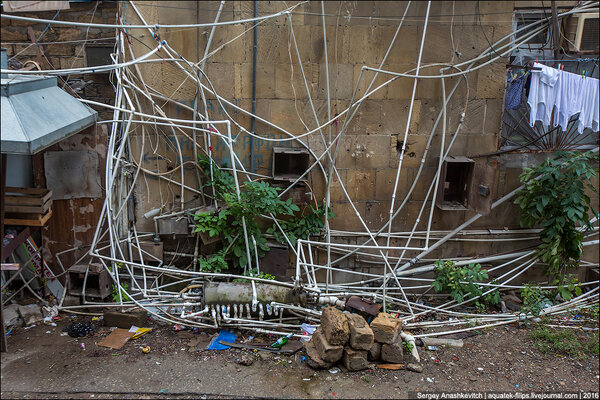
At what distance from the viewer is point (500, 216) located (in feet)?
22.8

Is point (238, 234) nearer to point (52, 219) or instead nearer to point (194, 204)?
point (194, 204)

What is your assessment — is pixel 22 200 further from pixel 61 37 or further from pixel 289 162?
pixel 289 162

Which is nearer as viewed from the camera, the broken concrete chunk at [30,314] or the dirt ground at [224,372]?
the dirt ground at [224,372]

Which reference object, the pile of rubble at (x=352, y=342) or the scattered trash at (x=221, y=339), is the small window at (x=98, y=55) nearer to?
the scattered trash at (x=221, y=339)

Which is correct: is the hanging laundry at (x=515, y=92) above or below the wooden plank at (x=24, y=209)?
above

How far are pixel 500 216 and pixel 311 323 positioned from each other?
133 inches

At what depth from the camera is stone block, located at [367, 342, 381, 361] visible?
4926 mm

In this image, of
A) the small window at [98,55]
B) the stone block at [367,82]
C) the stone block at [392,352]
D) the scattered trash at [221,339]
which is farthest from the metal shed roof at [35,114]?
the stone block at [392,352]

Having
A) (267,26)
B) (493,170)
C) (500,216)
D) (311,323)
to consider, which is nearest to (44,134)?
(267,26)

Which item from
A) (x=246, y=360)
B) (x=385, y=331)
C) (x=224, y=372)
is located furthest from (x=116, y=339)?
(x=385, y=331)

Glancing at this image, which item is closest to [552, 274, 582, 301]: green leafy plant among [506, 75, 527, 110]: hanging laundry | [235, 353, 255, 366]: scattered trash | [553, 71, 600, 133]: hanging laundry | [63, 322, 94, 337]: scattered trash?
[553, 71, 600, 133]: hanging laundry

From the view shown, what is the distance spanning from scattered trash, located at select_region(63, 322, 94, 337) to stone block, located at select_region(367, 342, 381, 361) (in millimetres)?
3241

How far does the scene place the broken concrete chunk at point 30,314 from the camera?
558 cm

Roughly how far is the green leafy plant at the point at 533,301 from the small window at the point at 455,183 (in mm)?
1391
